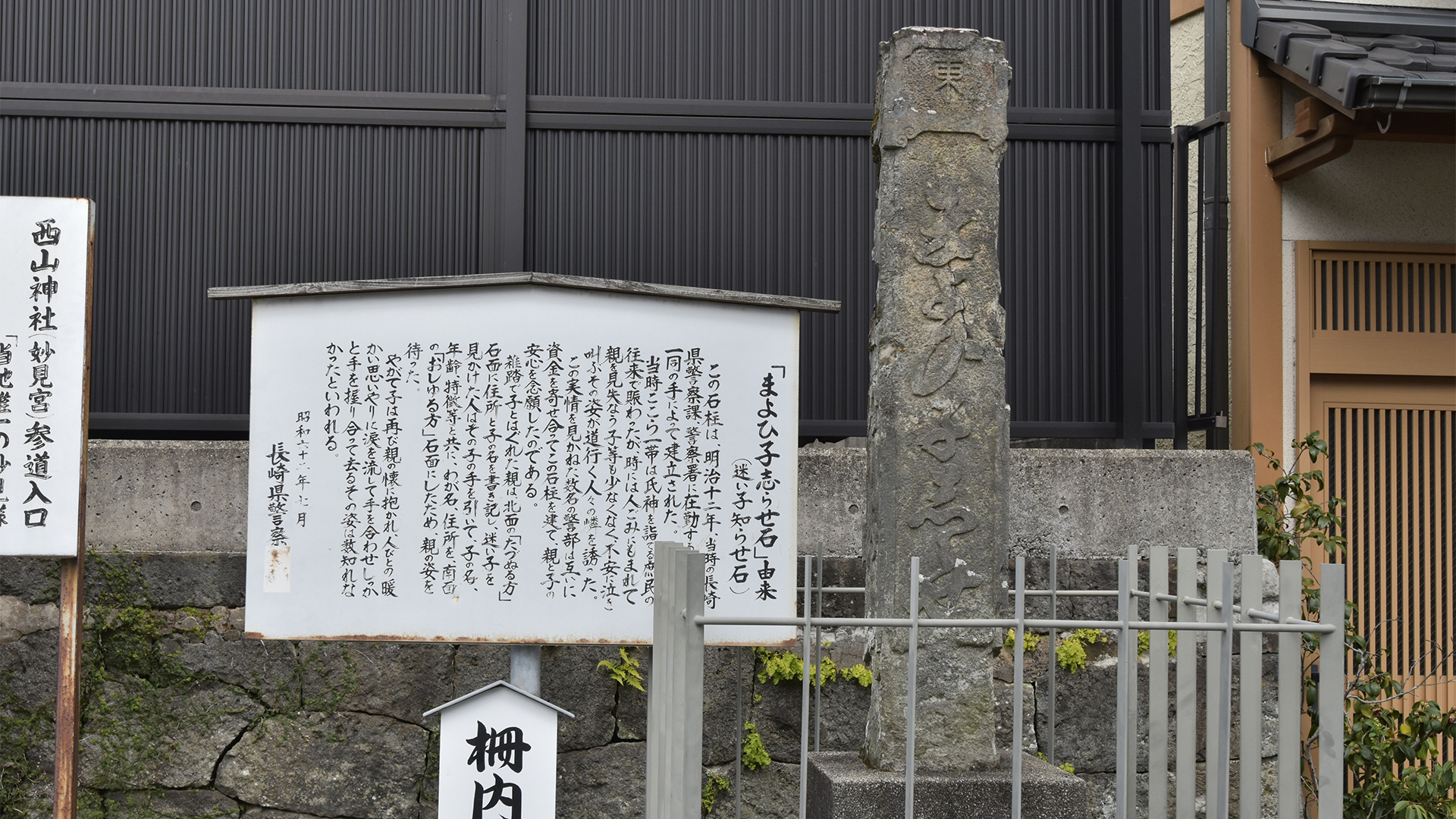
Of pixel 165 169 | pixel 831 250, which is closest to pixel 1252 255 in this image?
pixel 831 250

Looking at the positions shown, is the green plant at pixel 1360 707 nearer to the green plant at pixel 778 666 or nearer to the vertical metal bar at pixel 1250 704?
the vertical metal bar at pixel 1250 704

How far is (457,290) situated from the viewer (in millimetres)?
4273

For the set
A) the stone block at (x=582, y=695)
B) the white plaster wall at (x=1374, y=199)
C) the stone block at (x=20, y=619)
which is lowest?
the stone block at (x=582, y=695)

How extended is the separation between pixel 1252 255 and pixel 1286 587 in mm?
2892

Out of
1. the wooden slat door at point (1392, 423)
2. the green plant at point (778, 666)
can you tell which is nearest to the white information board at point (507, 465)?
the green plant at point (778, 666)

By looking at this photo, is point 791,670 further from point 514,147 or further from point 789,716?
→ point 514,147

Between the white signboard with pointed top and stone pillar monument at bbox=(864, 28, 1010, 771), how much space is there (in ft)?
3.69

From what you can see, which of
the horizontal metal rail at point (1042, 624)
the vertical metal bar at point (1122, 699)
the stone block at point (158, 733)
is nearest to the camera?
the horizontal metal rail at point (1042, 624)

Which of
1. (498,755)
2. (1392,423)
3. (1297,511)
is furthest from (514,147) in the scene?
(1392,423)

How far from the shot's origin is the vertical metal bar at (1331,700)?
301cm

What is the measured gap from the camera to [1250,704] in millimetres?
3338

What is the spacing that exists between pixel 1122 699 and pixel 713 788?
217 centimetres

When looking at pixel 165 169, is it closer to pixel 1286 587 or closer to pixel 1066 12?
pixel 1066 12

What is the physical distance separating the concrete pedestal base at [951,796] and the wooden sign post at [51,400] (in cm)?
265
